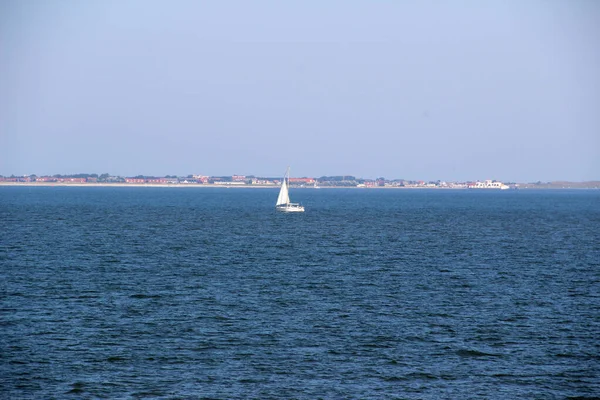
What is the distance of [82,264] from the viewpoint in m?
72.8

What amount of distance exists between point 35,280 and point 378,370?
34733 millimetres

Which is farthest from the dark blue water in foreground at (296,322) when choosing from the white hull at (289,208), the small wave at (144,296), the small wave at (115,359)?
the white hull at (289,208)

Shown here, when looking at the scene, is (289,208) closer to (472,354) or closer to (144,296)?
(144,296)

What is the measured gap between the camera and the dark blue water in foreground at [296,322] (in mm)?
Answer: 35219

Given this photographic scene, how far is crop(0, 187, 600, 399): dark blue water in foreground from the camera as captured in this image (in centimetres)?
3522

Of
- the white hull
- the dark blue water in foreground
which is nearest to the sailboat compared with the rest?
the white hull

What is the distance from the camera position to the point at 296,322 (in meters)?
47.1

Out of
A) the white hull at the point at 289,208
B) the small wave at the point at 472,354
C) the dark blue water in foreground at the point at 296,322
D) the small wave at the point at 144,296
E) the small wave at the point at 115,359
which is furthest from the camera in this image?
the white hull at the point at 289,208

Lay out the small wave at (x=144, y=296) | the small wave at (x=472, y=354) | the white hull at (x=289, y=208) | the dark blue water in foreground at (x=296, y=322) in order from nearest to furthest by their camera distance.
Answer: the dark blue water in foreground at (x=296, y=322) → the small wave at (x=472, y=354) → the small wave at (x=144, y=296) → the white hull at (x=289, y=208)

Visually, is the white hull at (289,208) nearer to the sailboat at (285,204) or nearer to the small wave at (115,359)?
the sailboat at (285,204)

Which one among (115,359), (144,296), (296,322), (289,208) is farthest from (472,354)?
(289,208)

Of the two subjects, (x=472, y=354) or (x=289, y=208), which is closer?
(x=472, y=354)

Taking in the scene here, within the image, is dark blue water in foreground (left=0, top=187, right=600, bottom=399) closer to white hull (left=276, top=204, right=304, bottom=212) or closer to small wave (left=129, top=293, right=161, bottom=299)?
small wave (left=129, top=293, right=161, bottom=299)

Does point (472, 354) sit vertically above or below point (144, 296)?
below
